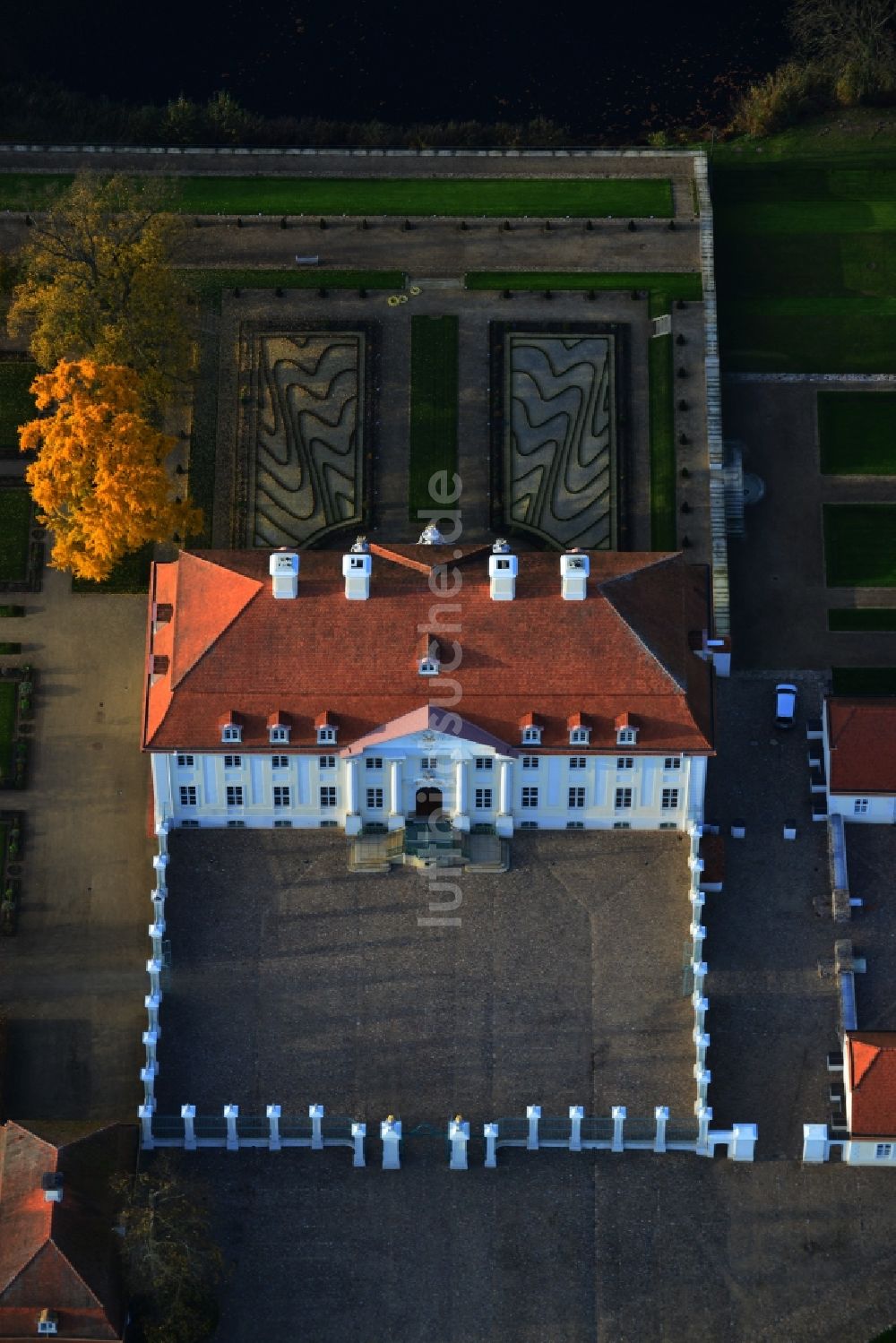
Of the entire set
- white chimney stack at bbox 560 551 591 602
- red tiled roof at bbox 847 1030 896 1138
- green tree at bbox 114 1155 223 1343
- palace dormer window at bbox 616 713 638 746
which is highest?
white chimney stack at bbox 560 551 591 602

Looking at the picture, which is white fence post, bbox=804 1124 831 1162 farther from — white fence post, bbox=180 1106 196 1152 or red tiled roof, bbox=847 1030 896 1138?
white fence post, bbox=180 1106 196 1152

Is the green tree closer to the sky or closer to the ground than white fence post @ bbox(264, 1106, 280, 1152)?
closer to the ground

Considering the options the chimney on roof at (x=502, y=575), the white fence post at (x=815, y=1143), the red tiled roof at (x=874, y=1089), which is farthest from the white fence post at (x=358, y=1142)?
the chimney on roof at (x=502, y=575)

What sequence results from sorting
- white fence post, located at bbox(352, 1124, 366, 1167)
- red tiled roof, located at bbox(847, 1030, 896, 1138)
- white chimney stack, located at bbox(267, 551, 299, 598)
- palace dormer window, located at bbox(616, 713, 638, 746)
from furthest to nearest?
white chimney stack, located at bbox(267, 551, 299, 598), palace dormer window, located at bbox(616, 713, 638, 746), red tiled roof, located at bbox(847, 1030, 896, 1138), white fence post, located at bbox(352, 1124, 366, 1167)

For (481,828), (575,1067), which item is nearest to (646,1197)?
(575,1067)

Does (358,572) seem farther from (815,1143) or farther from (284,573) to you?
(815,1143)

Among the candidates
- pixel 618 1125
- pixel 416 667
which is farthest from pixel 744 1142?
pixel 416 667

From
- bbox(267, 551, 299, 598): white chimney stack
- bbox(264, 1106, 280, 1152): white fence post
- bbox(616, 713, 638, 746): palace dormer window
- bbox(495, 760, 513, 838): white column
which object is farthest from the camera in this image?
bbox(495, 760, 513, 838): white column

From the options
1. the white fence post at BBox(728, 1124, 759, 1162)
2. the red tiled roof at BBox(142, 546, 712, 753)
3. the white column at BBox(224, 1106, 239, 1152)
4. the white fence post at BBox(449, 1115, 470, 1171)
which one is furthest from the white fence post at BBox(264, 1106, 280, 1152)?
the white fence post at BBox(728, 1124, 759, 1162)
